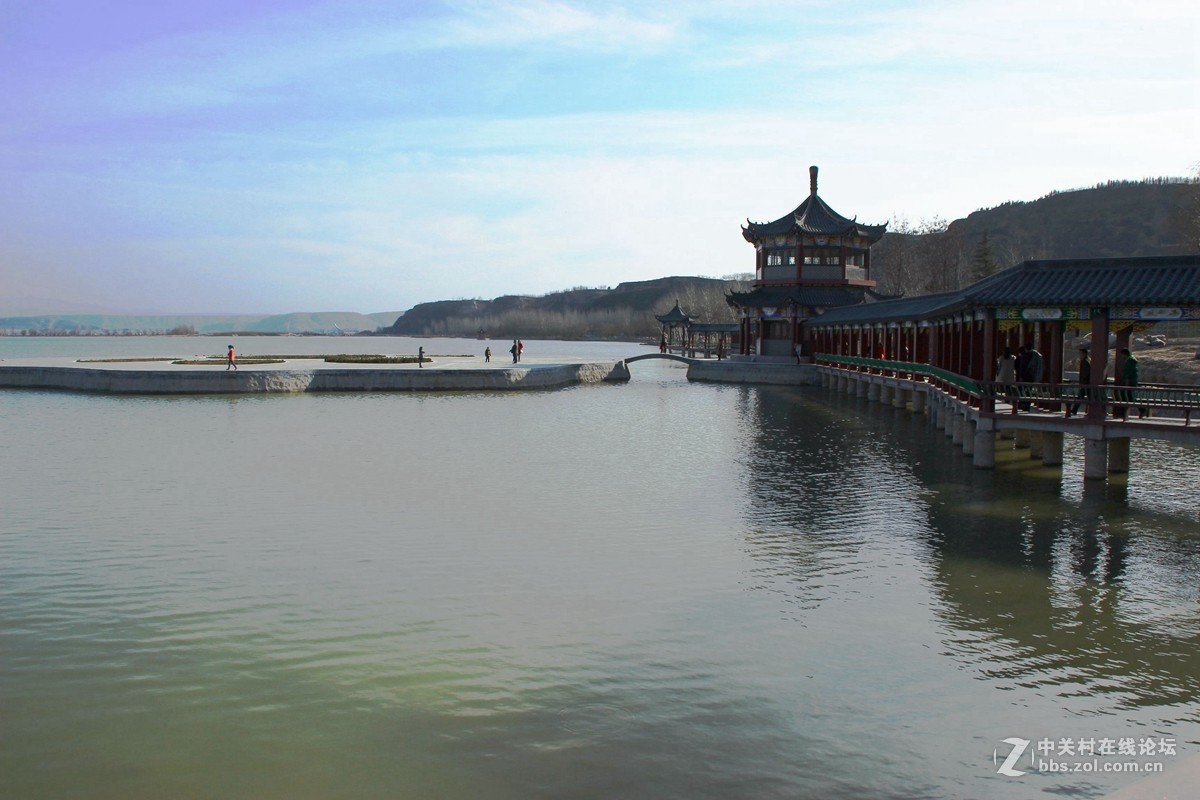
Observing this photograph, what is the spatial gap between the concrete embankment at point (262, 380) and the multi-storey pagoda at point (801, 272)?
19.0 meters

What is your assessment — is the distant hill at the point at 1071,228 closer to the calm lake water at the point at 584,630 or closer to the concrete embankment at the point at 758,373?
the concrete embankment at the point at 758,373

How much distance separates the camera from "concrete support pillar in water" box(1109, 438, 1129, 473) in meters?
22.3

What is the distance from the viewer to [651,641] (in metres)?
11.0

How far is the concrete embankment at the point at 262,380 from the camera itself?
44.6m

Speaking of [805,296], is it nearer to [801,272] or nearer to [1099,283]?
[801,272]

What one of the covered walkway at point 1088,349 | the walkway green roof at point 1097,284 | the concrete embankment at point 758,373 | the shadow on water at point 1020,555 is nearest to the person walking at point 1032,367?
the covered walkway at point 1088,349

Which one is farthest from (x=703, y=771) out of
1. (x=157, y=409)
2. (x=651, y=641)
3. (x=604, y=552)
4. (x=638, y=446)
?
(x=157, y=409)

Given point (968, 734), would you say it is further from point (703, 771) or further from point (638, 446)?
point (638, 446)

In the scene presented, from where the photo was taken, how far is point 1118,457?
73.5 ft

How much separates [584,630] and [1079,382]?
52.6 ft

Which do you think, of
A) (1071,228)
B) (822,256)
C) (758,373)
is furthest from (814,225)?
(1071,228)

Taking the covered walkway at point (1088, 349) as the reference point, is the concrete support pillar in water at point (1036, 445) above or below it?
below

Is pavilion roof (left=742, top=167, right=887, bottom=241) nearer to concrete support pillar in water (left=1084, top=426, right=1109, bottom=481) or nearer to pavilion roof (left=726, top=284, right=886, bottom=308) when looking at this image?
pavilion roof (left=726, top=284, right=886, bottom=308)

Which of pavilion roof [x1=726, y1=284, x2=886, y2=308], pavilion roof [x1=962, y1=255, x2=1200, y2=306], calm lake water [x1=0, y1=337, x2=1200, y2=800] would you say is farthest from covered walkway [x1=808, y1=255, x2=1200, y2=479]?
pavilion roof [x1=726, y1=284, x2=886, y2=308]
